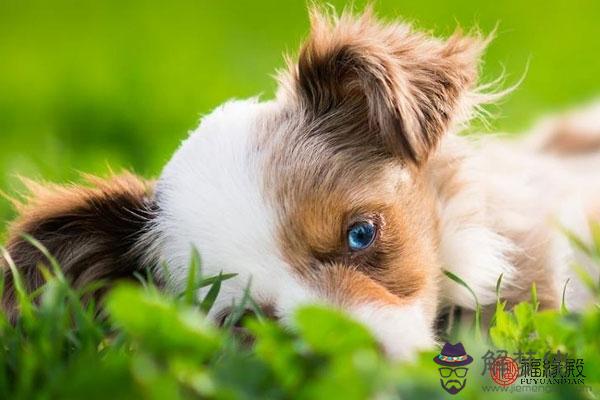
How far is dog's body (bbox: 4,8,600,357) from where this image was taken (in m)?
2.66

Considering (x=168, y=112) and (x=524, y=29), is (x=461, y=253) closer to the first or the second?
(x=168, y=112)

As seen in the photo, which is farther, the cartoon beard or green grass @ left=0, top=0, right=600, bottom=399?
the cartoon beard

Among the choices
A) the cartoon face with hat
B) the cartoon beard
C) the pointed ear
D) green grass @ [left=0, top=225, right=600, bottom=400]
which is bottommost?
green grass @ [left=0, top=225, right=600, bottom=400]

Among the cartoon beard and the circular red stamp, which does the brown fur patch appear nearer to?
the circular red stamp

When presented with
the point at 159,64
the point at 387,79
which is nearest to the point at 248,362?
the point at 387,79

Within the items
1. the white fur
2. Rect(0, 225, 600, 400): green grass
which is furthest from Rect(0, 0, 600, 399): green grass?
the white fur

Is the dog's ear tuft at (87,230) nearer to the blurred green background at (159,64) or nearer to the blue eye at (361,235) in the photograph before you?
the blue eye at (361,235)

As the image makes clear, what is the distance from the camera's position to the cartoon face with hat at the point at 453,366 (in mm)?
2012

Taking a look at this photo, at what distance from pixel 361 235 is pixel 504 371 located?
2.42 feet

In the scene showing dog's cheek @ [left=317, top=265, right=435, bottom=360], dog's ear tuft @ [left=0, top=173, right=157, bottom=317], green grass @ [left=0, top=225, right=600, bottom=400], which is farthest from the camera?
dog's ear tuft @ [left=0, top=173, right=157, bottom=317]

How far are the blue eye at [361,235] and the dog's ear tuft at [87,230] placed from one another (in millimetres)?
717

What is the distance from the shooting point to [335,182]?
2.86 m

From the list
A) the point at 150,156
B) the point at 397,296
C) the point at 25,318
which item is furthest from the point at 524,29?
the point at 25,318

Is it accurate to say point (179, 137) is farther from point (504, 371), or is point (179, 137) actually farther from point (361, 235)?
point (504, 371)
